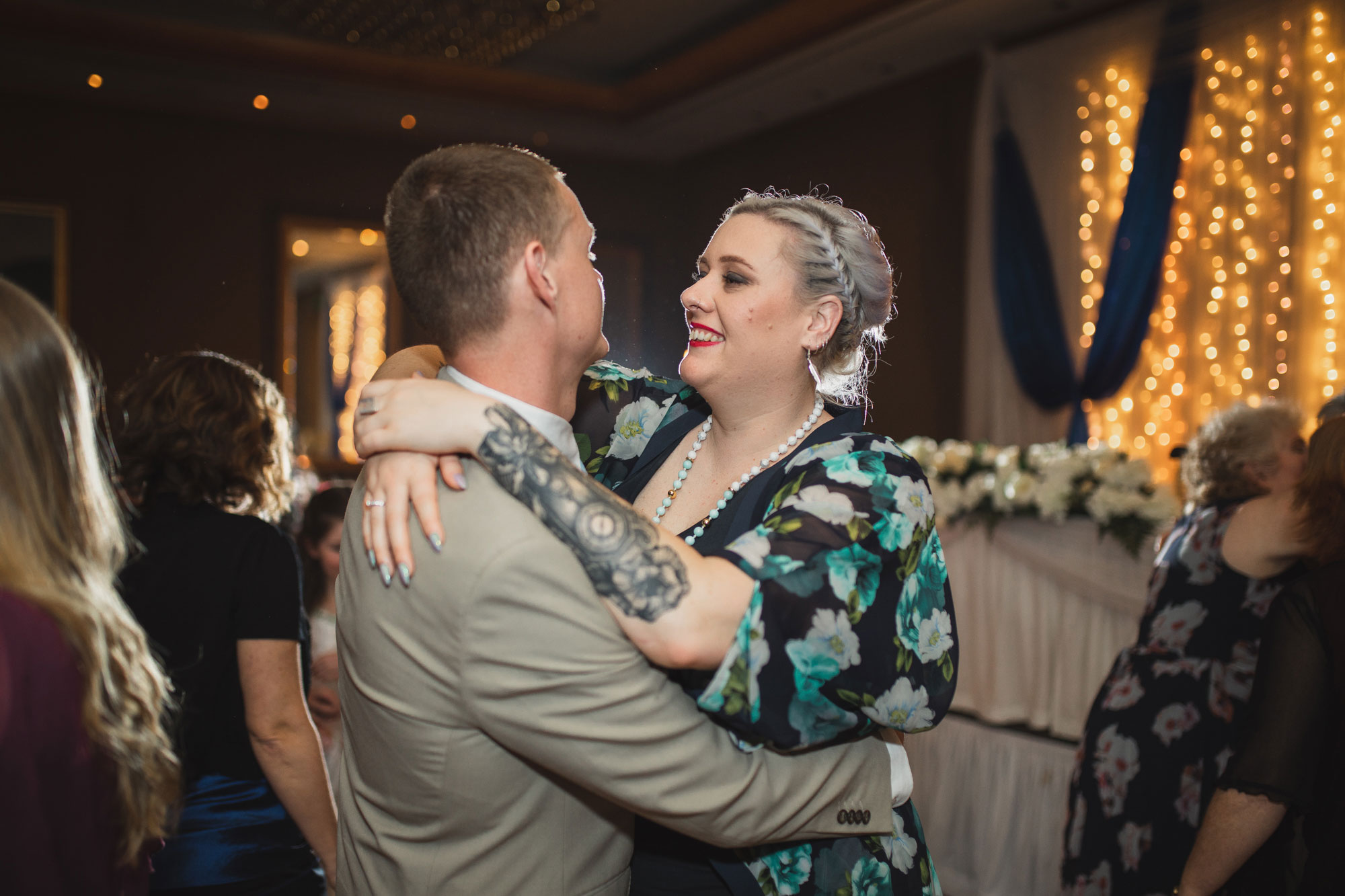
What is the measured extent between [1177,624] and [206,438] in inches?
90.5

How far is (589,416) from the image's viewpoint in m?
1.69

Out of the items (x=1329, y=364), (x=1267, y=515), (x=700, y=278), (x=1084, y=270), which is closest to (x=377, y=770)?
(x=700, y=278)

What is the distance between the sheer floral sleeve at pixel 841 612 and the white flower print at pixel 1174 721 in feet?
5.26

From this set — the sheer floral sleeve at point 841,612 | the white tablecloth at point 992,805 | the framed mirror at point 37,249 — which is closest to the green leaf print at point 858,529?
the sheer floral sleeve at point 841,612

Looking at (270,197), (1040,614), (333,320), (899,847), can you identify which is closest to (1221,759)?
(1040,614)

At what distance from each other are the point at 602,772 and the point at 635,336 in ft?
4.59

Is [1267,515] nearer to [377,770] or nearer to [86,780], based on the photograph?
[377,770]

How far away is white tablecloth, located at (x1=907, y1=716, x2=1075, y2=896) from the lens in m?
3.28

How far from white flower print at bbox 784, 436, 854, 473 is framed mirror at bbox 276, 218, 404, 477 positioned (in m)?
5.97

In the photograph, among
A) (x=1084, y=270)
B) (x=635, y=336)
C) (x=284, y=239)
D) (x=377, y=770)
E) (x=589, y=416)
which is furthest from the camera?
(x=284, y=239)

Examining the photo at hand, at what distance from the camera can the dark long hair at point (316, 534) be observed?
2.74 m

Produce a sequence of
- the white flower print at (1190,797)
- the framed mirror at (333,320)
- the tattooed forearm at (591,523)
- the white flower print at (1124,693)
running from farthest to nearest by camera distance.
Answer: the framed mirror at (333,320) < the white flower print at (1124,693) < the white flower print at (1190,797) < the tattooed forearm at (591,523)

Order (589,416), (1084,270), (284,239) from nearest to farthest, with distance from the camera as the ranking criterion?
(589,416) → (1084,270) → (284,239)

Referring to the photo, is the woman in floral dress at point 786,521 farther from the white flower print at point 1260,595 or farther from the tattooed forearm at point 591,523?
the white flower print at point 1260,595
